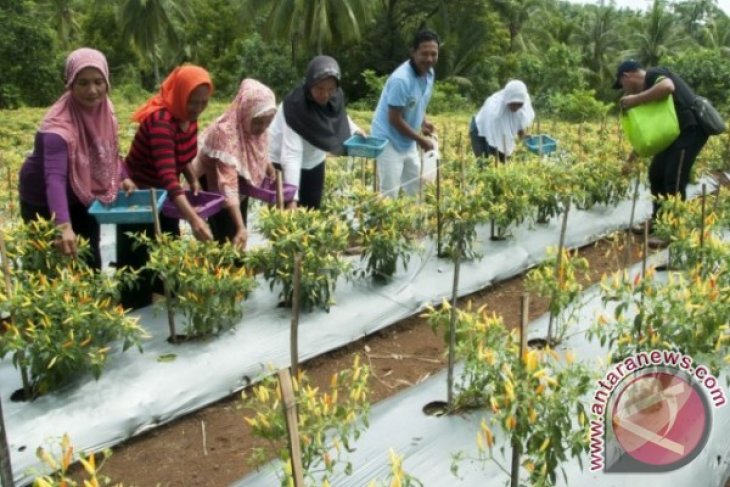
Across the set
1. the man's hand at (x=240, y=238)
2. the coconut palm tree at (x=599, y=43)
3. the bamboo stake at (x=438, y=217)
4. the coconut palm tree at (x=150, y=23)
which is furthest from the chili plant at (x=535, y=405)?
the coconut palm tree at (x=599, y=43)

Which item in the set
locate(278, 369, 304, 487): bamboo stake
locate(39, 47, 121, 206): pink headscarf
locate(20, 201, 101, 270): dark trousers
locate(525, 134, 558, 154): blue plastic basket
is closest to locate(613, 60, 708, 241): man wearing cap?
locate(525, 134, 558, 154): blue plastic basket

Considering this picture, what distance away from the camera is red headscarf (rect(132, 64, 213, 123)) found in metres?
2.93

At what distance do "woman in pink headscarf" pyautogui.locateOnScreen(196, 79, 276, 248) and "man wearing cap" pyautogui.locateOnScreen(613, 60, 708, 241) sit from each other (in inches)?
91.7

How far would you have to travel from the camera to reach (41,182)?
2.89 meters

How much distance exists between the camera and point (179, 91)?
9.69 ft

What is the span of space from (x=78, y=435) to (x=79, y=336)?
35 cm

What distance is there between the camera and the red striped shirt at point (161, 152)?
2.99m

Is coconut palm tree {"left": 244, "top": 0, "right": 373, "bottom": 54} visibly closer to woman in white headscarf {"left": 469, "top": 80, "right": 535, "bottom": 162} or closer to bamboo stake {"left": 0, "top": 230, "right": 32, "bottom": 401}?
woman in white headscarf {"left": 469, "top": 80, "right": 535, "bottom": 162}

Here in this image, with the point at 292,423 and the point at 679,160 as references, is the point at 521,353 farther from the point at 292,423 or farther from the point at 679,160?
the point at 679,160

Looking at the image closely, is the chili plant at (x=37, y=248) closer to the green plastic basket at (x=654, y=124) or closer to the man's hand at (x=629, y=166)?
the green plastic basket at (x=654, y=124)

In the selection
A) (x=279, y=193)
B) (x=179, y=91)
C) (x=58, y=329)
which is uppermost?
(x=179, y=91)

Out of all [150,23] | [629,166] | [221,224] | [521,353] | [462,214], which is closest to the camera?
[521,353]

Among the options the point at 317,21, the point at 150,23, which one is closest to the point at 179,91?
the point at 317,21
